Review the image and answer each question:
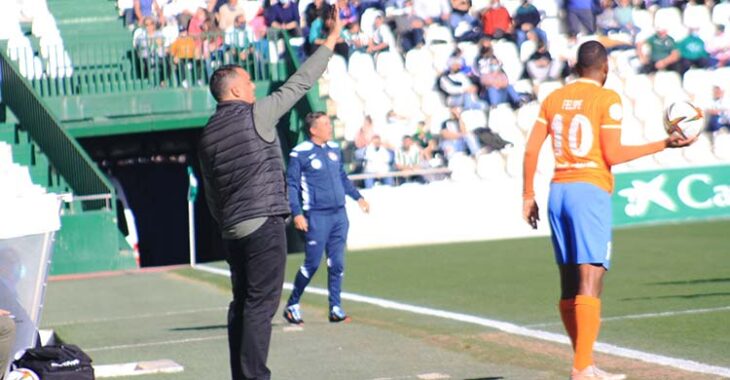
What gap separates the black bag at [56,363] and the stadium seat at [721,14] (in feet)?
81.8

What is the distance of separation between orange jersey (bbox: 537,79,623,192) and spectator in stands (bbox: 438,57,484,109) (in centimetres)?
1927

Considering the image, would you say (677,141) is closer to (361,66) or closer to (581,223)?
(581,223)

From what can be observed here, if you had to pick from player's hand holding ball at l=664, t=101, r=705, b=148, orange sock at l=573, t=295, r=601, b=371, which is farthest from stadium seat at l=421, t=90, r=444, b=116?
orange sock at l=573, t=295, r=601, b=371

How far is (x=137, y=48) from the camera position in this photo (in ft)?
83.4

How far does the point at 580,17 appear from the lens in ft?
97.4

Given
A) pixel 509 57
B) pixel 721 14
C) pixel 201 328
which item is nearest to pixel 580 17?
pixel 509 57

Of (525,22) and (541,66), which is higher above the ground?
(525,22)

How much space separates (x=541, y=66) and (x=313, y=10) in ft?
15.7

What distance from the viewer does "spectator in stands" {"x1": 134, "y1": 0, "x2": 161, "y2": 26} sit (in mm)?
26828

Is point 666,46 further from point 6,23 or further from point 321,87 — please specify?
point 6,23

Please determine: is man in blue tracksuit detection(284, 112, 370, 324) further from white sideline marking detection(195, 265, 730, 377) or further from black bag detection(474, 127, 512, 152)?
black bag detection(474, 127, 512, 152)

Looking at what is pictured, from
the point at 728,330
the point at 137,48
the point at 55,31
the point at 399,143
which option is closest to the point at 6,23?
the point at 55,31

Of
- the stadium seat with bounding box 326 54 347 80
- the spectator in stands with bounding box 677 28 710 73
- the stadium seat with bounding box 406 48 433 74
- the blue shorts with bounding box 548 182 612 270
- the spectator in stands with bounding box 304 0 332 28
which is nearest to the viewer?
the blue shorts with bounding box 548 182 612 270

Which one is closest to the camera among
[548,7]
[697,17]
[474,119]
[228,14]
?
[228,14]
